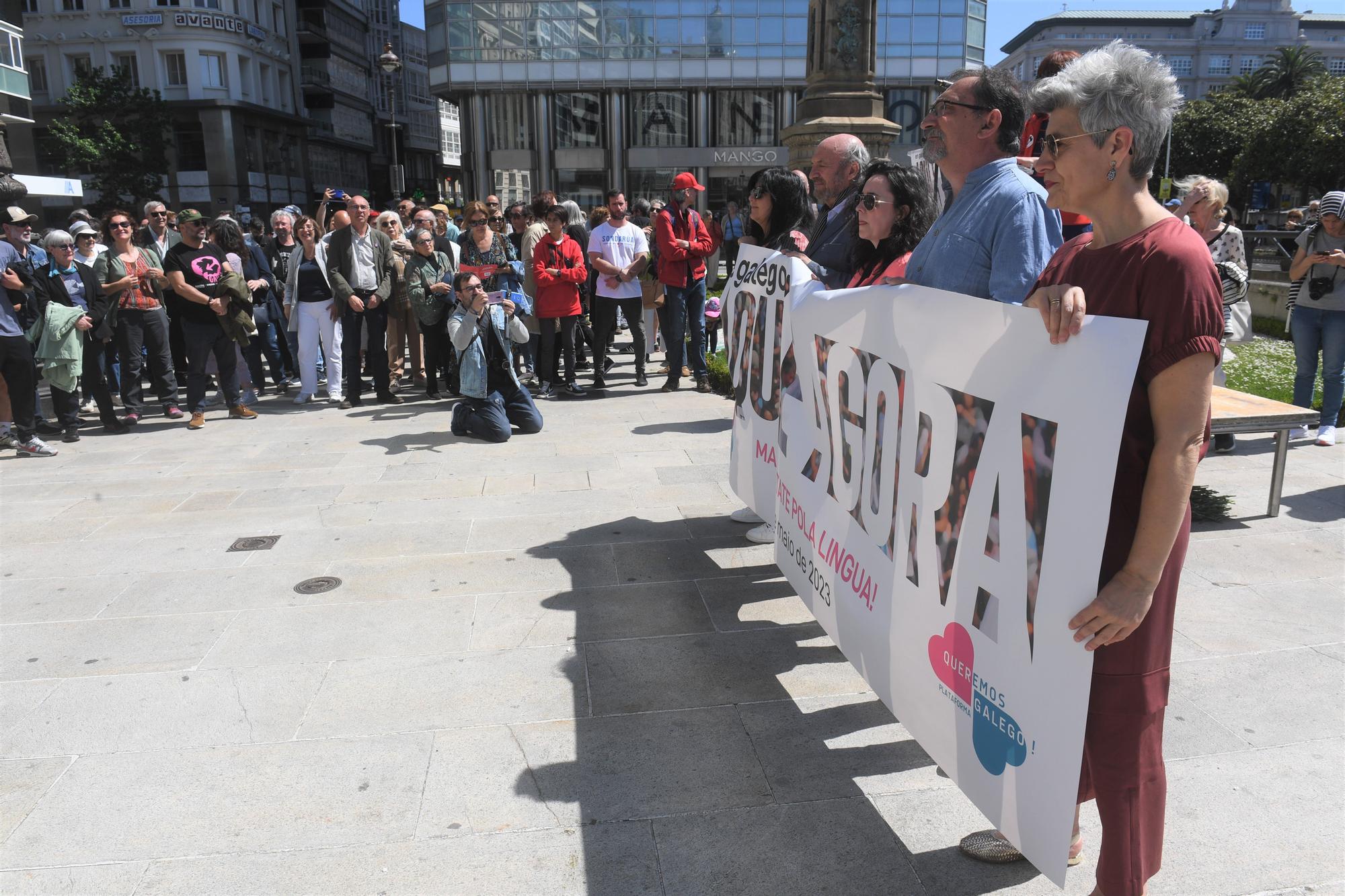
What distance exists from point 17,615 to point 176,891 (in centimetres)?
280

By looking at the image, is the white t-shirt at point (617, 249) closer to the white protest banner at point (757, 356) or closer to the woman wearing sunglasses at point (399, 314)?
the woman wearing sunglasses at point (399, 314)

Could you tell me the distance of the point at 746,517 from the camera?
571 cm

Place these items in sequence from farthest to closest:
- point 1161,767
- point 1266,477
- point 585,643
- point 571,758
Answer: point 1266,477 < point 585,643 < point 571,758 < point 1161,767

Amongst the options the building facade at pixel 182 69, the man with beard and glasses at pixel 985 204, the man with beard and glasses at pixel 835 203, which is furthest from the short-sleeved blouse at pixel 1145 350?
the building facade at pixel 182 69

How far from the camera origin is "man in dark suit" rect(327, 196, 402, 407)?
9805 millimetres

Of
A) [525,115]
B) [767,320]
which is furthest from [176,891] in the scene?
[525,115]

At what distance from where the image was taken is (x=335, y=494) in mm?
6719

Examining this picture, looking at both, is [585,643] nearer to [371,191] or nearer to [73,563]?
[73,563]

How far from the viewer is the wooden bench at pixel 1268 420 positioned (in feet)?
17.5

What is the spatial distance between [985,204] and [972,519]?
3.66ft

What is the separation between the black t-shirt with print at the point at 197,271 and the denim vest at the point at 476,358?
258cm

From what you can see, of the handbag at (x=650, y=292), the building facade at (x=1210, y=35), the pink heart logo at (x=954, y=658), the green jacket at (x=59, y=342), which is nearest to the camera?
the pink heart logo at (x=954, y=658)

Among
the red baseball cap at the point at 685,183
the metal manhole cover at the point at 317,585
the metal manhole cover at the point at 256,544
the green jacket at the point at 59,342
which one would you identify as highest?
the red baseball cap at the point at 685,183

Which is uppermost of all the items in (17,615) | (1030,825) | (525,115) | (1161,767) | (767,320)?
(525,115)
